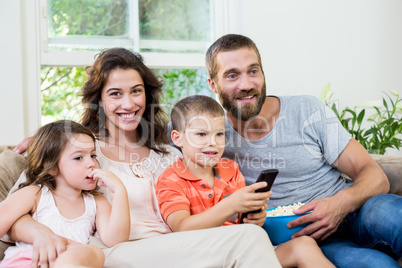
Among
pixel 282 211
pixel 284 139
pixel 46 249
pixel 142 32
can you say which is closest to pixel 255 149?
pixel 284 139

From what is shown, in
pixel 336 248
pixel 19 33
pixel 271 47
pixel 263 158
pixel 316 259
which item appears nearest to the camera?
pixel 316 259

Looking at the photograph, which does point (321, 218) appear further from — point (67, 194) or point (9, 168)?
point (9, 168)

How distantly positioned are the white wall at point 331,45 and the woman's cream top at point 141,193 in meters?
1.37

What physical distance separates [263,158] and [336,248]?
472 millimetres

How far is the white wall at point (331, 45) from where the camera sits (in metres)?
2.79

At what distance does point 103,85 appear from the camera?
1726mm

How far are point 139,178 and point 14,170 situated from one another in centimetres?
47

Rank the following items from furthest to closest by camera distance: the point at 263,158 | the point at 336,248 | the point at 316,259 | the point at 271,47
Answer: the point at 271,47
the point at 263,158
the point at 336,248
the point at 316,259

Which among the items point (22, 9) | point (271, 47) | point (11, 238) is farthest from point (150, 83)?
point (271, 47)

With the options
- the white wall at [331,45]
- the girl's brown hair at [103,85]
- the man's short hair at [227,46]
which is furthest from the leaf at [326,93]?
the girl's brown hair at [103,85]

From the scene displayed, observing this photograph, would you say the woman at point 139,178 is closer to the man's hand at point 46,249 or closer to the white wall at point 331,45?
the man's hand at point 46,249

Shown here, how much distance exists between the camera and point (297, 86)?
9.36 ft

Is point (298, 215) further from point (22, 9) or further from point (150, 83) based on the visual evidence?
point (22, 9)

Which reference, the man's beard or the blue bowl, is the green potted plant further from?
the blue bowl
